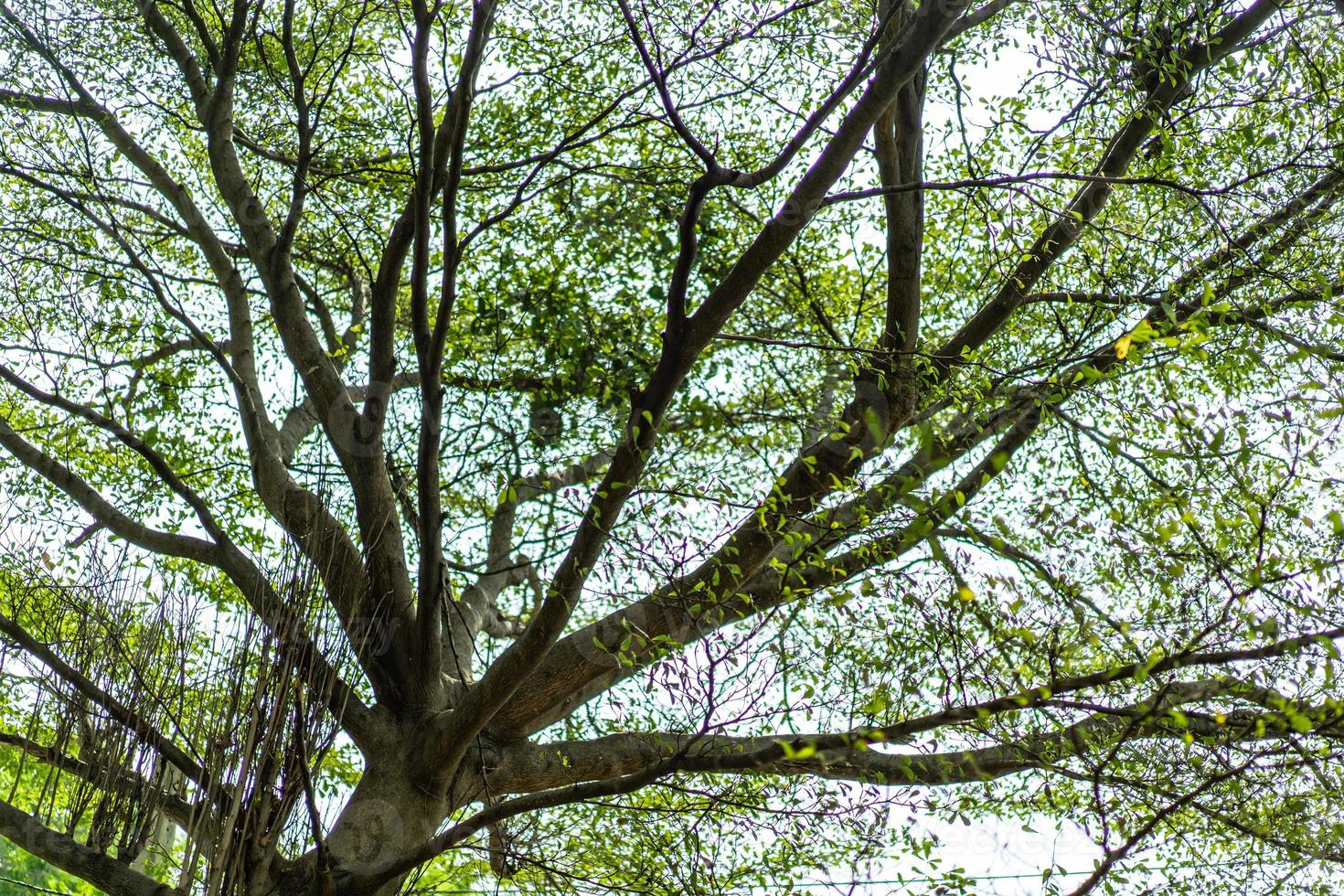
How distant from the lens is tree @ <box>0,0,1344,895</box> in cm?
411

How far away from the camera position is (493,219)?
230 inches

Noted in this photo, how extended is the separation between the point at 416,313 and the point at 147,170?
2850 mm

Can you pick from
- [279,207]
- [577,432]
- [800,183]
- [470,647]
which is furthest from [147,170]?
[800,183]

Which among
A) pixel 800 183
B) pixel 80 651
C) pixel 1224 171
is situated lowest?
pixel 80 651

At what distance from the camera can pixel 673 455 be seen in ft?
21.7

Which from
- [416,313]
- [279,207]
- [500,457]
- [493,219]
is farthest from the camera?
[279,207]

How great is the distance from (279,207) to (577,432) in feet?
11.8

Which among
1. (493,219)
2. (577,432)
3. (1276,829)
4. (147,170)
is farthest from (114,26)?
(1276,829)

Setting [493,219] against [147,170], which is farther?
[147,170]

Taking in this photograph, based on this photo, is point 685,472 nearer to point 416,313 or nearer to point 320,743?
point 416,313

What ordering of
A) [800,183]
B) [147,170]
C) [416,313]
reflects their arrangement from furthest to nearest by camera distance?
[147,170] < [416,313] < [800,183]

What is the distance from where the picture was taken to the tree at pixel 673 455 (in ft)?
13.5

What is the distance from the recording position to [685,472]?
7.02 metres

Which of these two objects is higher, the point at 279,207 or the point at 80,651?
the point at 279,207
